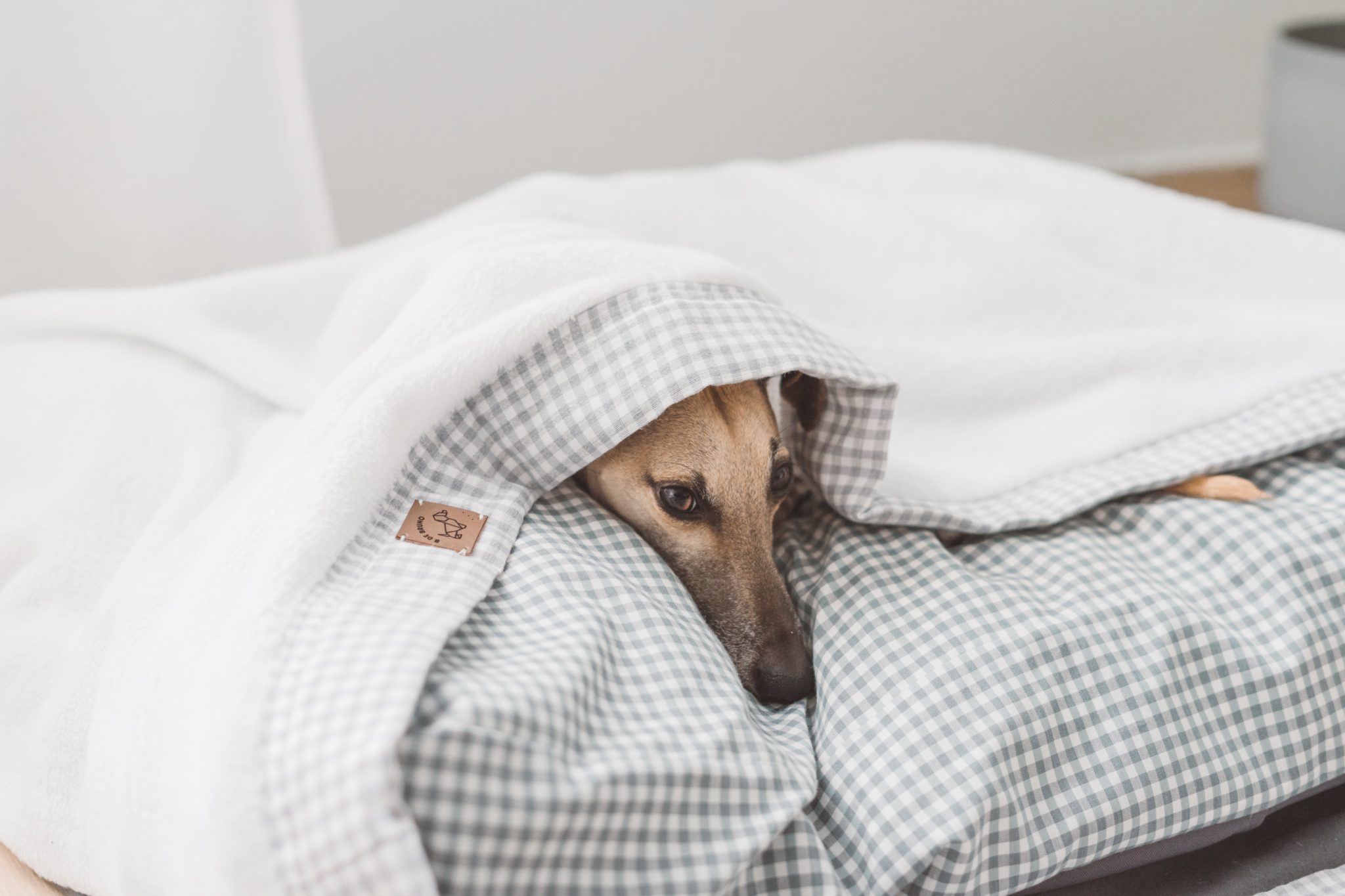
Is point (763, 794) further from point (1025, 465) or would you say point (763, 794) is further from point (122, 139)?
point (122, 139)

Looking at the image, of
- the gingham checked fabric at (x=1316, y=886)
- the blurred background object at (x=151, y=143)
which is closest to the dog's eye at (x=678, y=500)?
the gingham checked fabric at (x=1316, y=886)

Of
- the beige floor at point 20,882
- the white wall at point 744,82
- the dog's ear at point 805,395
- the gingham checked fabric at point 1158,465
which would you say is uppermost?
the white wall at point 744,82

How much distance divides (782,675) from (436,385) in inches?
20.4

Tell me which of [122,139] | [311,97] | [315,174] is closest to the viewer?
[122,139]

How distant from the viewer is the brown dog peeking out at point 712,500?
1.33 metres

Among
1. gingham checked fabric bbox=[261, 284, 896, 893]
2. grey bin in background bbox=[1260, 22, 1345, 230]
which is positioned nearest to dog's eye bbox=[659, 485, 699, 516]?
gingham checked fabric bbox=[261, 284, 896, 893]

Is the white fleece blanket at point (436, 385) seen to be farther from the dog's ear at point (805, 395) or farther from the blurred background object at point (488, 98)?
the blurred background object at point (488, 98)

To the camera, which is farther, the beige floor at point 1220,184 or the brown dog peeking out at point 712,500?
the beige floor at point 1220,184

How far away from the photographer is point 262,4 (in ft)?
7.64

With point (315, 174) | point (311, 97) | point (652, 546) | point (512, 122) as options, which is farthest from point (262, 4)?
point (652, 546)

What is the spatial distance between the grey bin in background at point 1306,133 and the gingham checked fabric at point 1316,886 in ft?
8.23

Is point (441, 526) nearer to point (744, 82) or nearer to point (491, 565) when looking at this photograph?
point (491, 565)

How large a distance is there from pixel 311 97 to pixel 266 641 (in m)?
2.42

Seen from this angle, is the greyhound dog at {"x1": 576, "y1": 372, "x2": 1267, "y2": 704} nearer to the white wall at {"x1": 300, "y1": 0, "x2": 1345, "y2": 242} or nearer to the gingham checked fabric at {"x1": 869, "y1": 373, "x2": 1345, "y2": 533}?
the gingham checked fabric at {"x1": 869, "y1": 373, "x2": 1345, "y2": 533}
